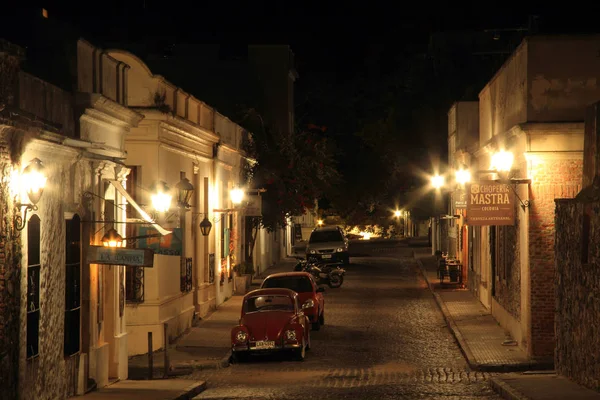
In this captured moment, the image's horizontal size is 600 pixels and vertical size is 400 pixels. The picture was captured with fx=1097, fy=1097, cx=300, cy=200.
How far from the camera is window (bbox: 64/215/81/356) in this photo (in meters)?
17.5

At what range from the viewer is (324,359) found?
2348 centimetres

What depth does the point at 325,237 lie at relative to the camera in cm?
5022

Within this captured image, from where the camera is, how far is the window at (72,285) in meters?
17.5

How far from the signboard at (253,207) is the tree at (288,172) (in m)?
3.10

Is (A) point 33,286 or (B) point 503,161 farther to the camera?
(B) point 503,161

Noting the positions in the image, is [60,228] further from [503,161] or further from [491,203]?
[503,161]

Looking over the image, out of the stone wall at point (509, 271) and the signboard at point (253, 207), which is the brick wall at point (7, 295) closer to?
the stone wall at point (509, 271)

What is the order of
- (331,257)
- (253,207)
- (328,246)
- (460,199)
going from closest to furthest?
(460,199) → (253,207) → (331,257) → (328,246)

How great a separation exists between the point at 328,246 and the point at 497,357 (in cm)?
2683

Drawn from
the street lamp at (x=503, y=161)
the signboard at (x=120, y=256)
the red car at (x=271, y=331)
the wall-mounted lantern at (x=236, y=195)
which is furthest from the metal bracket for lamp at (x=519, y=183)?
the wall-mounted lantern at (x=236, y=195)

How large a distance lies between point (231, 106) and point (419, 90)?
17084mm

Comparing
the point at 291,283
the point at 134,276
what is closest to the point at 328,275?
the point at 291,283

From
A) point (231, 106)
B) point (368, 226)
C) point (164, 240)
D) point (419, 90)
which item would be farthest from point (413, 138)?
point (164, 240)

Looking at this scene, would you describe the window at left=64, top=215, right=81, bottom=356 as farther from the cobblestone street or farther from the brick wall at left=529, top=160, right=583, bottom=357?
the brick wall at left=529, top=160, right=583, bottom=357
